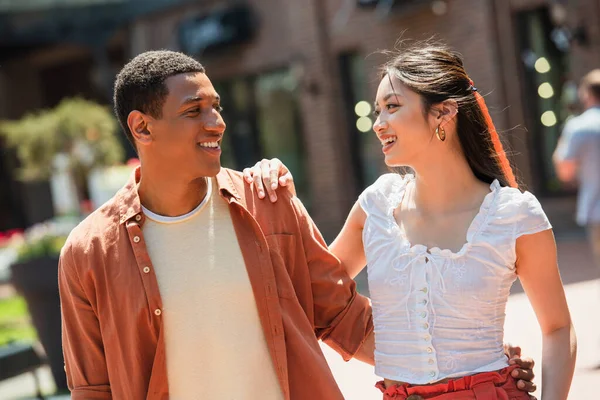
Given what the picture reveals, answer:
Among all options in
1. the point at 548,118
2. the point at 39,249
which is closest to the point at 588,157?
the point at 39,249

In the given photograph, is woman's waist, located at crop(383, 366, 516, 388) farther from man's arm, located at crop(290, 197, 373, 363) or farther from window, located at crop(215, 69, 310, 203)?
window, located at crop(215, 69, 310, 203)

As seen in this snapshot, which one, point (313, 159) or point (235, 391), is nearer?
point (235, 391)

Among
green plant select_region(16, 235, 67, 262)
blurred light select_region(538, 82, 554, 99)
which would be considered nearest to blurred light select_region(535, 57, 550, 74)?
blurred light select_region(538, 82, 554, 99)

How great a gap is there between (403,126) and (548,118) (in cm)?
1095

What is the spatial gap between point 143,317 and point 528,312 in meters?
5.95

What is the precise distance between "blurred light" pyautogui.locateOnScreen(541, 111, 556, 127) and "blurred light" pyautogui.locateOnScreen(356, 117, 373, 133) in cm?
346

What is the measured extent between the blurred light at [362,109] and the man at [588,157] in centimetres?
868

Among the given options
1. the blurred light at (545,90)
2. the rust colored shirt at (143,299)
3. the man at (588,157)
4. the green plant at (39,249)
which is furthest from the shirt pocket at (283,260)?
the blurred light at (545,90)

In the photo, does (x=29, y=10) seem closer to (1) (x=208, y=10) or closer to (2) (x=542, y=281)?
(1) (x=208, y=10)

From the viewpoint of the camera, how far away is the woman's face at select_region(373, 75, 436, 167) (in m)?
2.88

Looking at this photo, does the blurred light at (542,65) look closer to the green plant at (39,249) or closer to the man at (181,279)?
the green plant at (39,249)

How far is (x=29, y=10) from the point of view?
72.2 ft

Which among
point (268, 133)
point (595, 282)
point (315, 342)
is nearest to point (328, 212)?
point (268, 133)

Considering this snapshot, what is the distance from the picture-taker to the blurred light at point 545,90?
13196 millimetres
